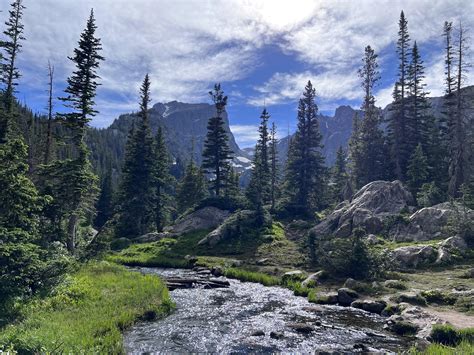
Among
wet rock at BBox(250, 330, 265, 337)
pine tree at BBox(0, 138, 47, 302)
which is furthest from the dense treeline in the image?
wet rock at BBox(250, 330, 265, 337)

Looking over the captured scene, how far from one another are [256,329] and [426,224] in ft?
96.6

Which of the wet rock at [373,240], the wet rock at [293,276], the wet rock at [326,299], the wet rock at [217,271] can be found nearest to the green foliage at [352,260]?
the wet rock at [293,276]

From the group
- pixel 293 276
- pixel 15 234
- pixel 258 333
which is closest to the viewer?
pixel 258 333

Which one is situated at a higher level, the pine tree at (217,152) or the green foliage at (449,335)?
the pine tree at (217,152)

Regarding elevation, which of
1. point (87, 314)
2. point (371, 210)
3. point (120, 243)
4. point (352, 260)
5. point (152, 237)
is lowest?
point (120, 243)

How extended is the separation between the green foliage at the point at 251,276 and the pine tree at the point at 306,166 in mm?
35492

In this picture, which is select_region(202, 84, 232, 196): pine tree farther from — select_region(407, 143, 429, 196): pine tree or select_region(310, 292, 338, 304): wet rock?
select_region(310, 292, 338, 304): wet rock

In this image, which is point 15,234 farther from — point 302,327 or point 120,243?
point 120,243

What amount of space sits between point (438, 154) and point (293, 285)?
137ft

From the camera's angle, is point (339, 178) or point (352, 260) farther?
point (339, 178)

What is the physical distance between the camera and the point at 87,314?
56.9 ft

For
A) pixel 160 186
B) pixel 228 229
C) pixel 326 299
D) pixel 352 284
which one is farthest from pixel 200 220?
pixel 326 299

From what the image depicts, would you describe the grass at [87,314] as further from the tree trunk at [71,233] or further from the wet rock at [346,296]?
the wet rock at [346,296]

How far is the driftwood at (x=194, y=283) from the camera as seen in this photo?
29062 mm
